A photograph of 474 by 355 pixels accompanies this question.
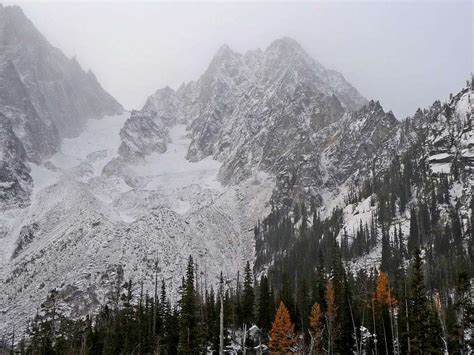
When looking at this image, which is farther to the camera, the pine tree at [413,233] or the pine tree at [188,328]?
the pine tree at [413,233]

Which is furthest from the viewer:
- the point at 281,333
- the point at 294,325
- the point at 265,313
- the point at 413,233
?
the point at 413,233

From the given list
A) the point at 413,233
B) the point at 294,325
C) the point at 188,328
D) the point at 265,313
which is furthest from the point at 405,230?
the point at 188,328

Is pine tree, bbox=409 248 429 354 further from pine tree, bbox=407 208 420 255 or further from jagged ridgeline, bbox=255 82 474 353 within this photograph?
pine tree, bbox=407 208 420 255

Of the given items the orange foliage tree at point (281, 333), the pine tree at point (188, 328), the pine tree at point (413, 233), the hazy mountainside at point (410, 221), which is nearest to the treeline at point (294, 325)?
the orange foliage tree at point (281, 333)

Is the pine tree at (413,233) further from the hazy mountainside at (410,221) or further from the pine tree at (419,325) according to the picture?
the pine tree at (419,325)

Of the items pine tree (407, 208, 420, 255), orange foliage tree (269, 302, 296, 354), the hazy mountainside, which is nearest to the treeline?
orange foliage tree (269, 302, 296, 354)

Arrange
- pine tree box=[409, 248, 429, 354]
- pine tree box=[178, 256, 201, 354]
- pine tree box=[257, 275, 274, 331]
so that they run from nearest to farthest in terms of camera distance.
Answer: pine tree box=[409, 248, 429, 354] < pine tree box=[178, 256, 201, 354] < pine tree box=[257, 275, 274, 331]

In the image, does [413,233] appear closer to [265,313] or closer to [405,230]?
[405,230]

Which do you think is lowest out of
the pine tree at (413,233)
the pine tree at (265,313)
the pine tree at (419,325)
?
the pine tree at (419,325)

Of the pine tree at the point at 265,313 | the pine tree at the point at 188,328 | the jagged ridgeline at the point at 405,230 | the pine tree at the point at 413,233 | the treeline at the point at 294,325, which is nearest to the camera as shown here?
the treeline at the point at 294,325

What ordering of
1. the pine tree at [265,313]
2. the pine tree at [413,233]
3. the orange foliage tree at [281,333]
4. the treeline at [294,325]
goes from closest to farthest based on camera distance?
the treeline at [294,325] → the orange foliage tree at [281,333] → the pine tree at [265,313] → the pine tree at [413,233]

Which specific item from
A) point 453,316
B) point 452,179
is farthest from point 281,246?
point 453,316

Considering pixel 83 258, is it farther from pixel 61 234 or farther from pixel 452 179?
pixel 452 179

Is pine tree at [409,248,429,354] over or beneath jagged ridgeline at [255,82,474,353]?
beneath
